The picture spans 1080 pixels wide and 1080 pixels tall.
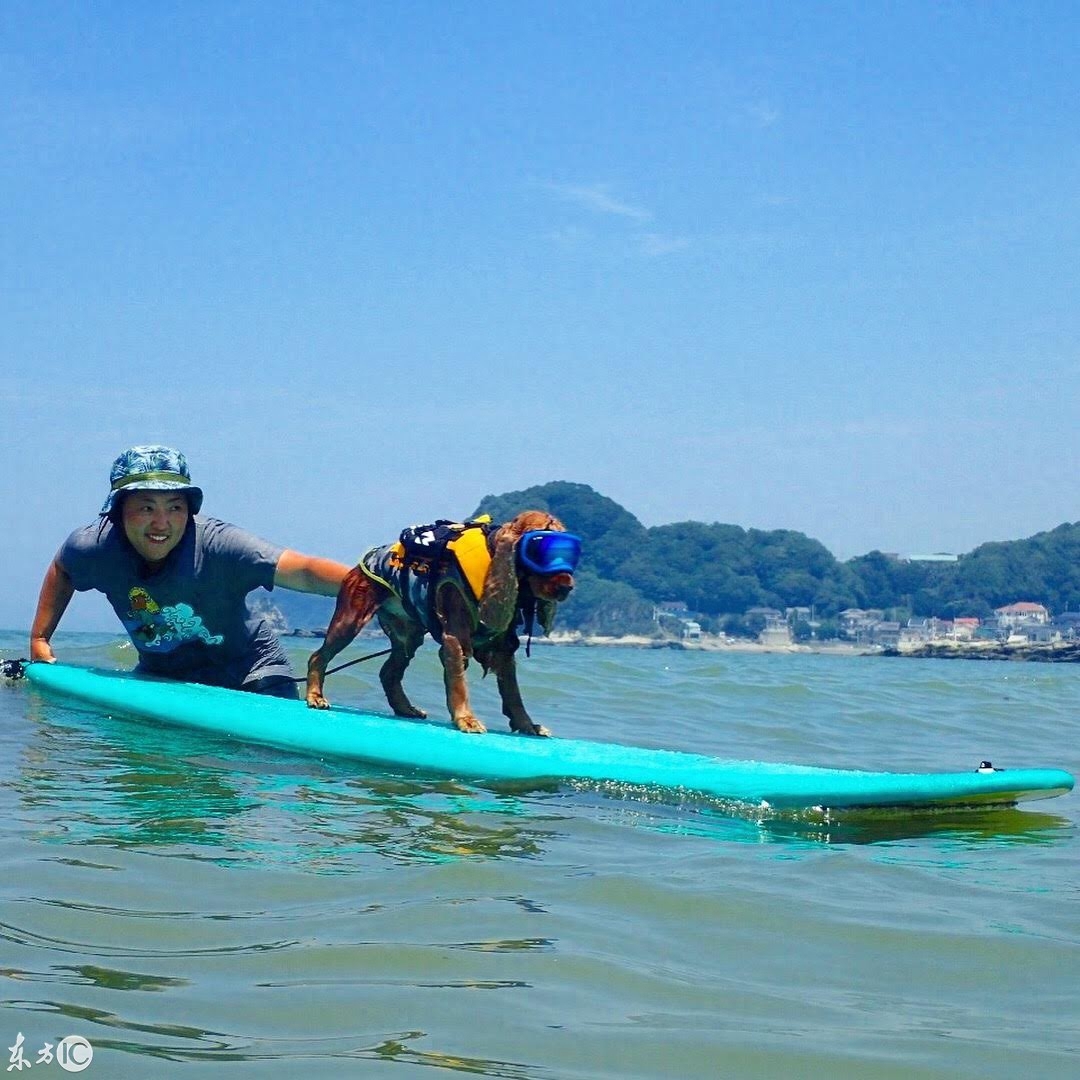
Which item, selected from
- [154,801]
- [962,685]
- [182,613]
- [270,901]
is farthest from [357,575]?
[962,685]

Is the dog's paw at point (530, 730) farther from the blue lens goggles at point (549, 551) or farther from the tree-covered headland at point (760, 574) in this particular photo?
the tree-covered headland at point (760, 574)

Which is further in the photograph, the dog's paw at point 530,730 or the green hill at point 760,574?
the green hill at point 760,574

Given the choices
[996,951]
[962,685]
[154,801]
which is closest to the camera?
[996,951]

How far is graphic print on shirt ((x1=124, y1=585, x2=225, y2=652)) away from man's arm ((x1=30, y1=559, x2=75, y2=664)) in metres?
0.44

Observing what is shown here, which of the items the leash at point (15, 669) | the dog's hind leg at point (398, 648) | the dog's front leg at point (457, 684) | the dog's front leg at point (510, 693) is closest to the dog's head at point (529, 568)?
the dog's front leg at point (457, 684)

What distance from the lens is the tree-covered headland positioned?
161750 mm

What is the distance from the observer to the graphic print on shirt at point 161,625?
725 cm

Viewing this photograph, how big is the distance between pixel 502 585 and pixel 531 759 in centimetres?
86

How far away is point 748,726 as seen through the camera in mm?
10305

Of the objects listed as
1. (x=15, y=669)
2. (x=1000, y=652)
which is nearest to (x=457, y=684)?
(x=15, y=669)

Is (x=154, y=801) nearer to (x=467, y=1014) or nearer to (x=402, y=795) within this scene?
(x=402, y=795)

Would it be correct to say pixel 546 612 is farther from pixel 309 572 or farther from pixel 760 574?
pixel 760 574

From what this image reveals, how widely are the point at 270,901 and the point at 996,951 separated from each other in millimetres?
1875

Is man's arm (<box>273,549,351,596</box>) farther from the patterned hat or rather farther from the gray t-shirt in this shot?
the patterned hat
